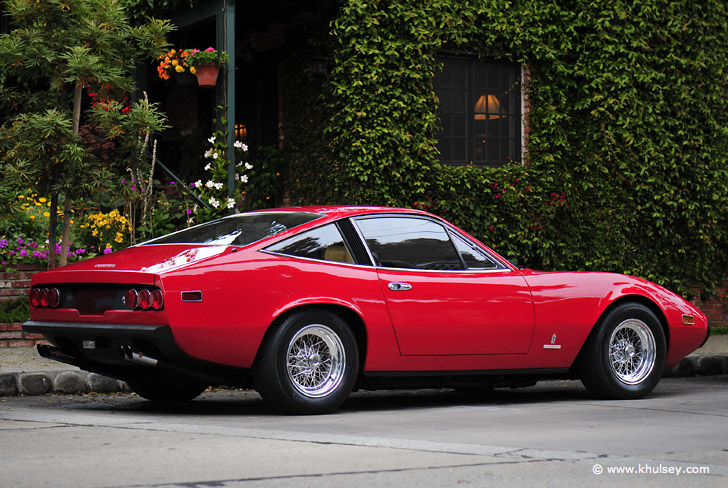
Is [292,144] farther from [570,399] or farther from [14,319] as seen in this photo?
[570,399]

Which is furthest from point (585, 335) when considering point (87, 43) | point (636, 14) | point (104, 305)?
point (636, 14)

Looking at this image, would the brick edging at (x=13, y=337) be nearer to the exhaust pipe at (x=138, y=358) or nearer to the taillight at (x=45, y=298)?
the taillight at (x=45, y=298)

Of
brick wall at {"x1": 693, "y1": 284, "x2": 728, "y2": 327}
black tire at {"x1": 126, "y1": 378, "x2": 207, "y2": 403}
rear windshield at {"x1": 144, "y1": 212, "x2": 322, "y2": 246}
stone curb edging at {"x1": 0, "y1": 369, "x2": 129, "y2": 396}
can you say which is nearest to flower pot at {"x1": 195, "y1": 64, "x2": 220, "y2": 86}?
stone curb edging at {"x1": 0, "y1": 369, "x2": 129, "y2": 396}

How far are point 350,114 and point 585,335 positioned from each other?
5.51m

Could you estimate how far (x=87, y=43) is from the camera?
9.80 metres

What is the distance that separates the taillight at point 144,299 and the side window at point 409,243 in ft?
5.42

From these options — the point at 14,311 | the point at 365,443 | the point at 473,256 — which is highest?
the point at 473,256

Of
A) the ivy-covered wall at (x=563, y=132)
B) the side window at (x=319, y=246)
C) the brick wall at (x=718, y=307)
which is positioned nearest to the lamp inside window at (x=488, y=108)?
the ivy-covered wall at (x=563, y=132)

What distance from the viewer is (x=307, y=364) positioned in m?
6.91

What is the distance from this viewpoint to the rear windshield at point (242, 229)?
713 cm

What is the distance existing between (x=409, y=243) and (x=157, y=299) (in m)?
2.03

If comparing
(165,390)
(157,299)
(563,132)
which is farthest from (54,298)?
(563,132)

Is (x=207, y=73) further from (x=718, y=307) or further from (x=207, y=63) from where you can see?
(x=718, y=307)

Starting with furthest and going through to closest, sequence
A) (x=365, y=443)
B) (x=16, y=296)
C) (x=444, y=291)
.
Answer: (x=16, y=296) < (x=444, y=291) < (x=365, y=443)
